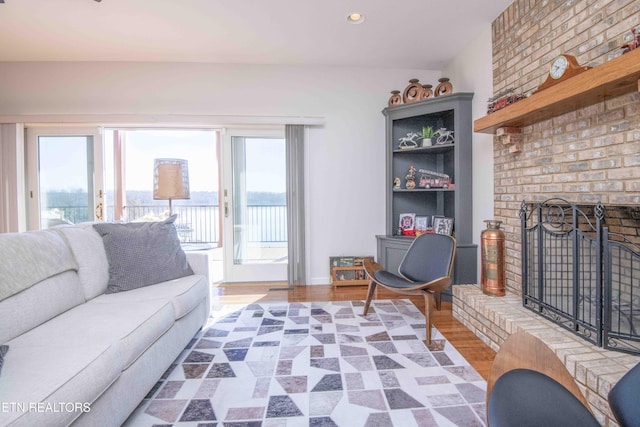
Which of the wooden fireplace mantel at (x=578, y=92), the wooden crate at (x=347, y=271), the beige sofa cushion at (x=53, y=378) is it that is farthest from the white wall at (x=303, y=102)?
the beige sofa cushion at (x=53, y=378)

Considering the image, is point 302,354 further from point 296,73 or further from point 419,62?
point 419,62

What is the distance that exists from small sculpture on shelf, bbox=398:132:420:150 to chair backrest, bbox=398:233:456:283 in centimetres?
120

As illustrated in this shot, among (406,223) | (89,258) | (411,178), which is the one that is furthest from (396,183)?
(89,258)

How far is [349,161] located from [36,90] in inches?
148

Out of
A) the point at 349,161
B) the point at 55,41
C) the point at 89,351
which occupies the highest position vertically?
the point at 55,41

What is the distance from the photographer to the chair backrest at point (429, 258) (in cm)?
278

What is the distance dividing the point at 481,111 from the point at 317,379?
283 cm

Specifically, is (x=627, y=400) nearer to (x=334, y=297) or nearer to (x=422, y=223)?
(x=334, y=297)

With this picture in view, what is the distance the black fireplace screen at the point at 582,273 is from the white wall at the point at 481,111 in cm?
70

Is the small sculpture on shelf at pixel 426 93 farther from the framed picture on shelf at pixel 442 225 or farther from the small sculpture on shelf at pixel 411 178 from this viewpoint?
the framed picture on shelf at pixel 442 225

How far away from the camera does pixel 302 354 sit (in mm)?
2227

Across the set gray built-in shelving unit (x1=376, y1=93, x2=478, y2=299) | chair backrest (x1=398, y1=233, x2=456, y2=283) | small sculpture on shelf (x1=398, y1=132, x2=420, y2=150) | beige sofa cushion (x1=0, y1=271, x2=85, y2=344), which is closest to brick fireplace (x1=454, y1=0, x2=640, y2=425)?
chair backrest (x1=398, y1=233, x2=456, y2=283)

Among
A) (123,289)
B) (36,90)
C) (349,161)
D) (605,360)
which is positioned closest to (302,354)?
(123,289)

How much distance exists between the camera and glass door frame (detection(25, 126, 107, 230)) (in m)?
3.84
